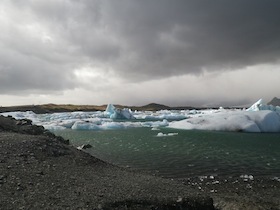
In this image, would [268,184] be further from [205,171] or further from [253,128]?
[253,128]

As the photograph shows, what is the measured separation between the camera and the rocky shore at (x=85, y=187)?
1067 centimetres

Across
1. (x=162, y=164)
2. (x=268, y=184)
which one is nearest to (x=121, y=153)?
(x=162, y=164)

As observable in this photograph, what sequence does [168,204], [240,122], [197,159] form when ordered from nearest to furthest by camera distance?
[168,204] → [197,159] → [240,122]

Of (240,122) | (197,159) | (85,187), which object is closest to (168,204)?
(85,187)

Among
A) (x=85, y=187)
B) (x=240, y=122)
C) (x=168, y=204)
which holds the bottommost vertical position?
(x=168, y=204)

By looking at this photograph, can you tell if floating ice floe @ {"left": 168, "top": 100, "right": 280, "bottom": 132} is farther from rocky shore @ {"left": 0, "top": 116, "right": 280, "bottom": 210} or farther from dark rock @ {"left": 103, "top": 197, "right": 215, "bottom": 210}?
dark rock @ {"left": 103, "top": 197, "right": 215, "bottom": 210}

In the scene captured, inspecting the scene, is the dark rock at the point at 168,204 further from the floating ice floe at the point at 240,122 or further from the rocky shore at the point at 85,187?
the floating ice floe at the point at 240,122

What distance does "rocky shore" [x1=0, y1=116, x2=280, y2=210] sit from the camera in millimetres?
10673

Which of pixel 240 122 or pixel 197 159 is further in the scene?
pixel 240 122

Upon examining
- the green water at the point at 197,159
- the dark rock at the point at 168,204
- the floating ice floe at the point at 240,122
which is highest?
the floating ice floe at the point at 240,122

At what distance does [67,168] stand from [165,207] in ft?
18.7

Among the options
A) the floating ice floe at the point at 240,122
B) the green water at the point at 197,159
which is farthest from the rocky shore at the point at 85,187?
the floating ice floe at the point at 240,122

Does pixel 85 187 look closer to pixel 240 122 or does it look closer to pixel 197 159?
pixel 197 159

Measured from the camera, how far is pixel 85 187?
40.4 ft
